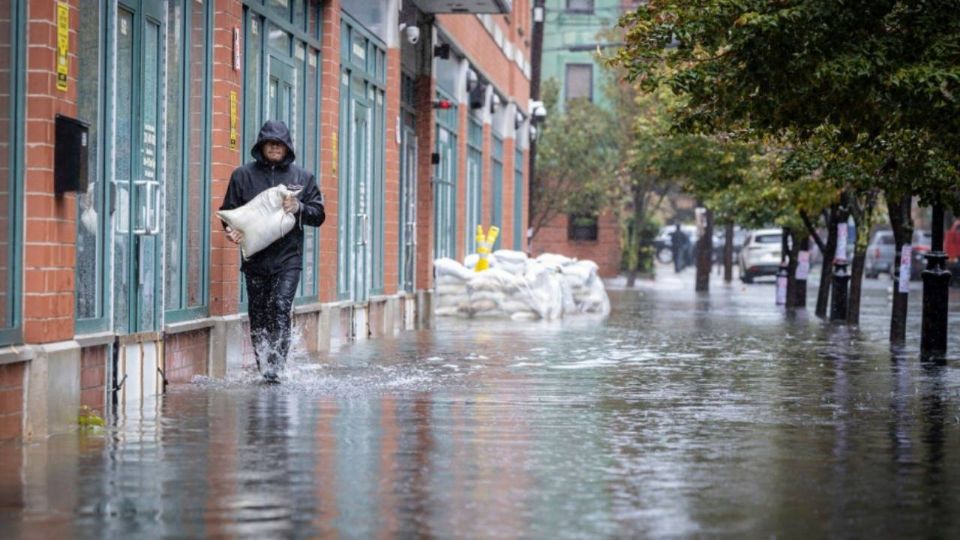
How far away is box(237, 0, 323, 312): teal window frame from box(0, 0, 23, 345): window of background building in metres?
5.93

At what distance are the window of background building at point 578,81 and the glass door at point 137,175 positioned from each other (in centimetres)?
5608

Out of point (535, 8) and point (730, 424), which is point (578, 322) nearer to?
point (730, 424)

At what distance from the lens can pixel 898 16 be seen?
1381 centimetres

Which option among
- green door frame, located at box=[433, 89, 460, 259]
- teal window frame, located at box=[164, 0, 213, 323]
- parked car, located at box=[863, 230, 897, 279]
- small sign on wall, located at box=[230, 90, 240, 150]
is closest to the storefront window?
teal window frame, located at box=[164, 0, 213, 323]

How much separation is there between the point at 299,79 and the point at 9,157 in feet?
28.5

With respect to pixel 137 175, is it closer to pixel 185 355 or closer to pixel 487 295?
pixel 185 355

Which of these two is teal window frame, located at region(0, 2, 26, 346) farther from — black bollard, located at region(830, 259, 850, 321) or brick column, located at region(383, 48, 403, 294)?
black bollard, located at region(830, 259, 850, 321)

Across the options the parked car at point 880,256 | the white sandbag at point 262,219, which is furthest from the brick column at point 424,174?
the parked car at point 880,256

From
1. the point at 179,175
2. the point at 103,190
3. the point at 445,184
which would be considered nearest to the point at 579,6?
the point at 445,184

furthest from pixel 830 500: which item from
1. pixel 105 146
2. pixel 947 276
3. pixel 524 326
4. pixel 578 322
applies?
pixel 578 322

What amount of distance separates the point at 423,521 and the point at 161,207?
6.66m

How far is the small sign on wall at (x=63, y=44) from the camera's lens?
10836 mm

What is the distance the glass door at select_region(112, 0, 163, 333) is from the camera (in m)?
12.9

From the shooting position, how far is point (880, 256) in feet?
211
